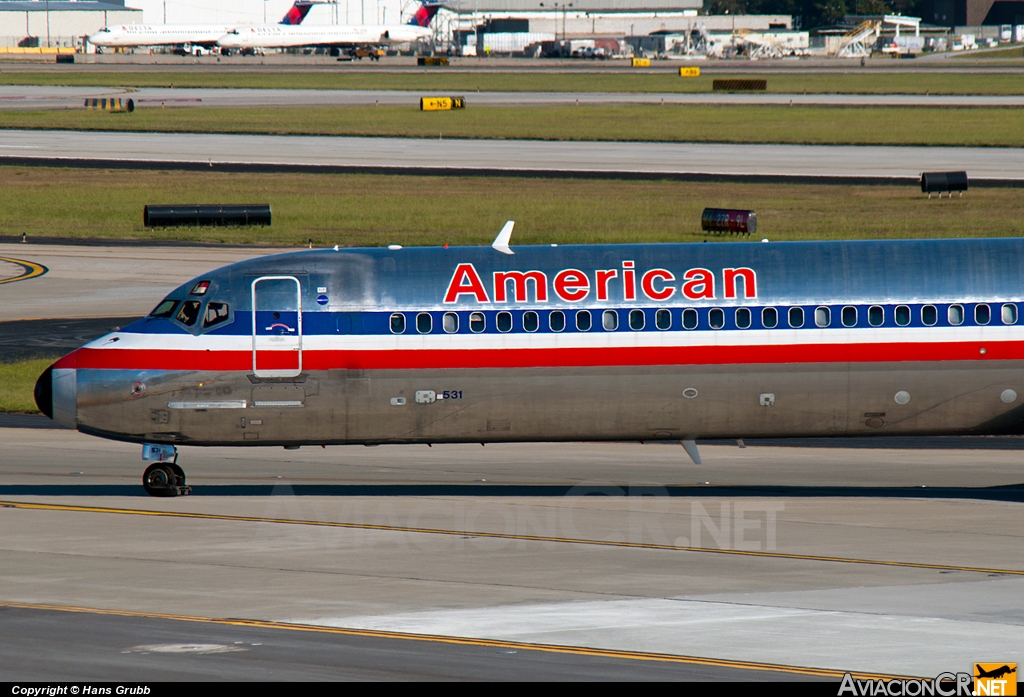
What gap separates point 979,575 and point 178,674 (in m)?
11.2

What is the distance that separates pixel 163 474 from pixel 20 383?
41.2 feet

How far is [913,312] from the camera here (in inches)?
Result: 919

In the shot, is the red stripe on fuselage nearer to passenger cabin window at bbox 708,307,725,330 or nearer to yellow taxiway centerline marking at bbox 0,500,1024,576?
passenger cabin window at bbox 708,307,725,330

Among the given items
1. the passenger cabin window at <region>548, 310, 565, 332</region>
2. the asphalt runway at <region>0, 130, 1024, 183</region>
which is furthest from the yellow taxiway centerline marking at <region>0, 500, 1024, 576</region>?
the asphalt runway at <region>0, 130, 1024, 183</region>

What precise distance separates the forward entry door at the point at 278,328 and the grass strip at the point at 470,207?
29.5 m

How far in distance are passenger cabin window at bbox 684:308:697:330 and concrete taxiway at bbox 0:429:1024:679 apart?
3.16 m

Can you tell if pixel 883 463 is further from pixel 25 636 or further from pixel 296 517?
pixel 25 636

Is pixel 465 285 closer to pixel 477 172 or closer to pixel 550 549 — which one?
pixel 550 549

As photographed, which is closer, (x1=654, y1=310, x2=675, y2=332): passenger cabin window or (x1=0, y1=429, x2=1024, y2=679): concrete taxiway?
(x1=0, y1=429, x2=1024, y2=679): concrete taxiway

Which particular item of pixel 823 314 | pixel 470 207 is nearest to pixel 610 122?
pixel 470 207

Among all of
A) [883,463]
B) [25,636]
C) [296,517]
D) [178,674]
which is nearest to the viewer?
[178,674]

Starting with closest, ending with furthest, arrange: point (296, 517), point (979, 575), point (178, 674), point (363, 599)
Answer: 1. point (178, 674)
2. point (363, 599)
3. point (979, 575)
4. point (296, 517)

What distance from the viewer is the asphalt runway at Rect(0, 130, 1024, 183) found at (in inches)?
3027

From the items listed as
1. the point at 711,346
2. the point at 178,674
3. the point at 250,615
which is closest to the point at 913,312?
the point at 711,346
